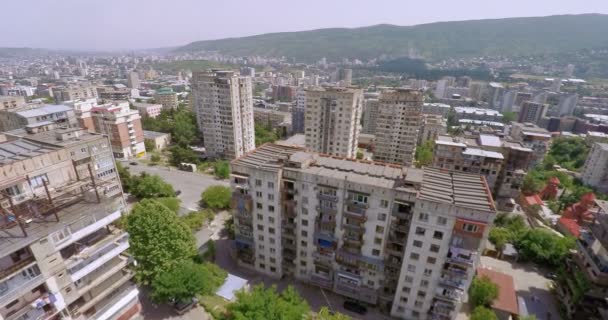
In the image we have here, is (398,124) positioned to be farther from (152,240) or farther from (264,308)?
(152,240)

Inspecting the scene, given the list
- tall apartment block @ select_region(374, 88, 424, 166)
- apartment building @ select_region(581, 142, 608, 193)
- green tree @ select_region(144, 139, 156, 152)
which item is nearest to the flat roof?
tall apartment block @ select_region(374, 88, 424, 166)

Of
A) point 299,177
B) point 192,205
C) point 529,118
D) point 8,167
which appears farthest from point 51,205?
point 529,118

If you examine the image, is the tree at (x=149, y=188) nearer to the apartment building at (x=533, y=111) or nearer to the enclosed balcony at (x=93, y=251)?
the enclosed balcony at (x=93, y=251)

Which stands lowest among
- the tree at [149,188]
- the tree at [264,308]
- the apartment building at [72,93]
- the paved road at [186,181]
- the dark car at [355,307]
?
the paved road at [186,181]

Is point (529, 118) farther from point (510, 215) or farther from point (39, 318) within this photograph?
point (39, 318)

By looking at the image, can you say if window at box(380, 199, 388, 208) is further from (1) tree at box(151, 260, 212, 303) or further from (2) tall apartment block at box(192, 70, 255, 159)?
(2) tall apartment block at box(192, 70, 255, 159)

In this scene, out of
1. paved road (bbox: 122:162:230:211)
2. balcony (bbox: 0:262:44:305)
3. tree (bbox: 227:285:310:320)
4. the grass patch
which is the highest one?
balcony (bbox: 0:262:44:305)

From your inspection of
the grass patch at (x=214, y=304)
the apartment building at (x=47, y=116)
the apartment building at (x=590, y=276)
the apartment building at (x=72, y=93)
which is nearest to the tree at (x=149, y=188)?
the apartment building at (x=47, y=116)
